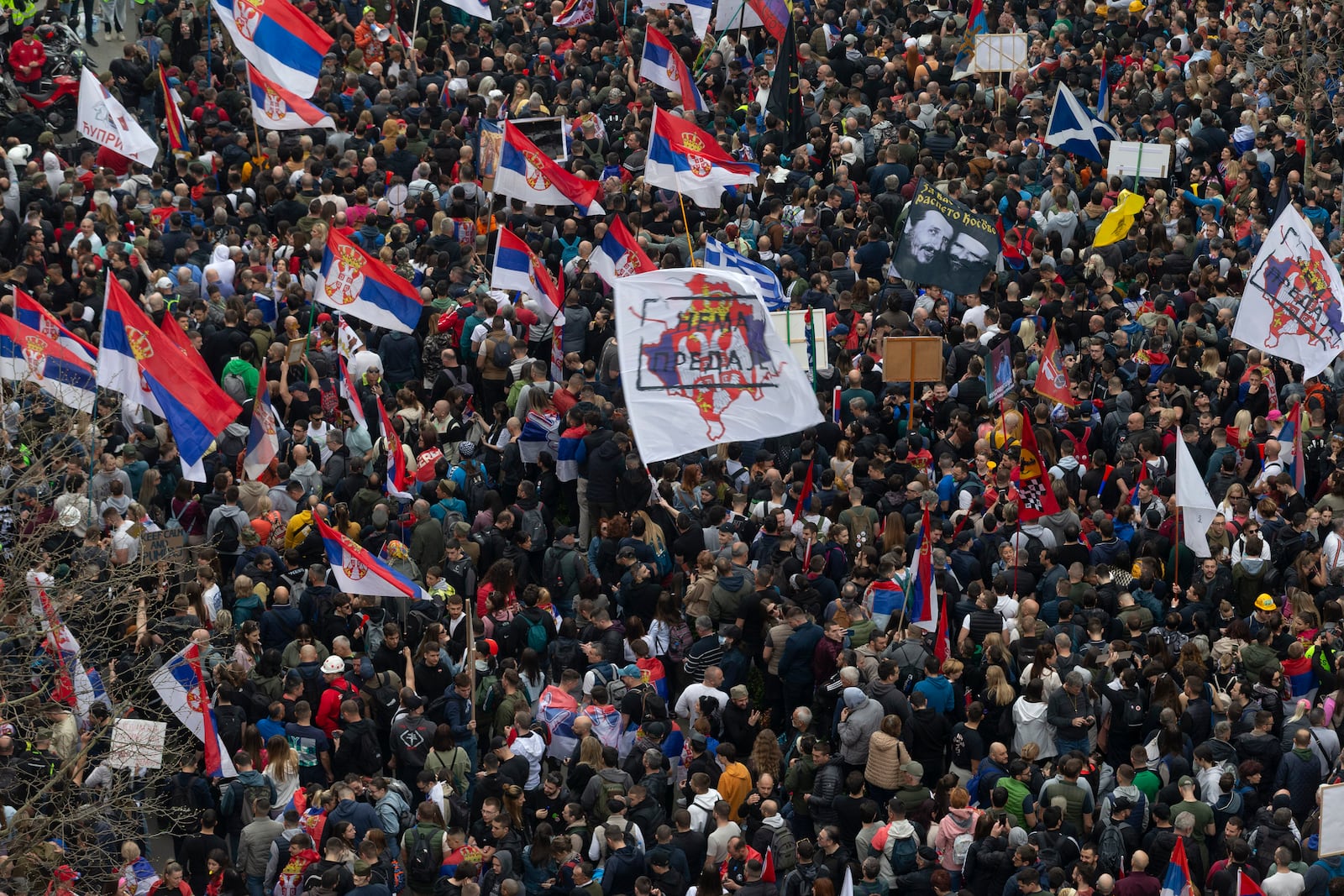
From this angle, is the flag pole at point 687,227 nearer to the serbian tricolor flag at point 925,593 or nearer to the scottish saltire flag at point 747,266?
the scottish saltire flag at point 747,266

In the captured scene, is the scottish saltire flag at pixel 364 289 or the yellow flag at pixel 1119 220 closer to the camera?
the scottish saltire flag at pixel 364 289

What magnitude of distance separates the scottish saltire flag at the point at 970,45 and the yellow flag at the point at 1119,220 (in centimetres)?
571

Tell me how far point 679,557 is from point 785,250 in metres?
6.46

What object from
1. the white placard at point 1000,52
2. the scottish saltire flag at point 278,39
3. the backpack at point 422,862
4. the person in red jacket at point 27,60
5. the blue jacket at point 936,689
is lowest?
the backpack at point 422,862

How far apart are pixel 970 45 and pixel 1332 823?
17002 millimetres

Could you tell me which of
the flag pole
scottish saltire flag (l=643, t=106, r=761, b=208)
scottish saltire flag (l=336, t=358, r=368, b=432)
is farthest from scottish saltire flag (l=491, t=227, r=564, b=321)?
scottish saltire flag (l=643, t=106, r=761, b=208)

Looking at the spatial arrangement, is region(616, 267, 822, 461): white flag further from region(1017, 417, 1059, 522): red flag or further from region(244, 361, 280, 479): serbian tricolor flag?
region(244, 361, 280, 479): serbian tricolor flag

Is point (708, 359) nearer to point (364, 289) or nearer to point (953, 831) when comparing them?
point (953, 831)

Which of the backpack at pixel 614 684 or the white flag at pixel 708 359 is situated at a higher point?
the white flag at pixel 708 359

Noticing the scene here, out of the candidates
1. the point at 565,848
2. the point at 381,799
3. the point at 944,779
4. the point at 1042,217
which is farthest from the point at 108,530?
the point at 1042,217

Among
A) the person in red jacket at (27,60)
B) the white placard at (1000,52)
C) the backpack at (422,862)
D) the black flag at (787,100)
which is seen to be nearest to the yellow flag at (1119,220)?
the black flag at (787,100)

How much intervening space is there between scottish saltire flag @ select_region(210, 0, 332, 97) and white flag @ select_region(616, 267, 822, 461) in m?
11.3

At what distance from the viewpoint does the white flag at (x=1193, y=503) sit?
20.5 m

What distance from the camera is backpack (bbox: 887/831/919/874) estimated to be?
17.5m
